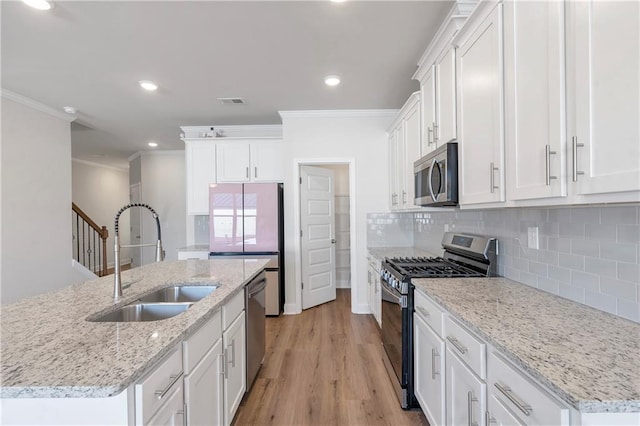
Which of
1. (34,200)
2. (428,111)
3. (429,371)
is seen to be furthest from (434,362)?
(34,200)

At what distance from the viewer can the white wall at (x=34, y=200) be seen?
3396mm

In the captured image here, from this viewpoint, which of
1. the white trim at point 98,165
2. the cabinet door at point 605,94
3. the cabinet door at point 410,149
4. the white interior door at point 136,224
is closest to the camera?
the cabinet door at point 605,94

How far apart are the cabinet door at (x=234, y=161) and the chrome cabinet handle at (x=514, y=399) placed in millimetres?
3877

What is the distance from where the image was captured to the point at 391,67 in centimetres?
285

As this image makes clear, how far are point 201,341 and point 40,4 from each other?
7.68 ft

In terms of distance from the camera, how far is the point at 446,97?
6.76 ft

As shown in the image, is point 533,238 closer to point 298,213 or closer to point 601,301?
point 601,301

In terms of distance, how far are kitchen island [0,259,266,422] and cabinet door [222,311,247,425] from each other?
0.92 feet

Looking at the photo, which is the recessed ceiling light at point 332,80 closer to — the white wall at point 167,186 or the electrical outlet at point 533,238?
the electrical outlet at point 533,238

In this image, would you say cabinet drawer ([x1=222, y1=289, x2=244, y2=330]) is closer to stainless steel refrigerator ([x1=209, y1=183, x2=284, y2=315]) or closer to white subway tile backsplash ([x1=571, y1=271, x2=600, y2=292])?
white subway tile backsplash ([x1=571, y1=271, x2=600, y2=292])

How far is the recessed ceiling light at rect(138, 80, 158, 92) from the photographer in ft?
10.2

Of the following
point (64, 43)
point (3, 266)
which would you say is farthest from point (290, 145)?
point (3, 266)

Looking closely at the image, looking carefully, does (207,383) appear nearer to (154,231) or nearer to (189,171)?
(189,171)

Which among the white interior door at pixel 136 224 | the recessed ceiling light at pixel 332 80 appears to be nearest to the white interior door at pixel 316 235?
the recessed ceiling light at pixel 332 80
